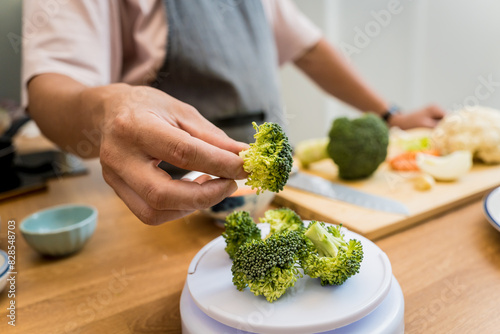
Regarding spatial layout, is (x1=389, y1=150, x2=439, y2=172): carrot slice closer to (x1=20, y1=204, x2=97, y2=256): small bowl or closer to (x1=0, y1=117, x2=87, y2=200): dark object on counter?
(x1=20, y1=204, x2=97, y2=256): small bowl

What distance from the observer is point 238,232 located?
0.64 m

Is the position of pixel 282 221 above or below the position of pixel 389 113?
above

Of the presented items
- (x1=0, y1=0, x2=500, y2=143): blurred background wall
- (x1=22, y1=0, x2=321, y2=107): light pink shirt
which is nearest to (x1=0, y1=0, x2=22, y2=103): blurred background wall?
(x1=0, y1=0, x2=500, y2=143): blurred background wall

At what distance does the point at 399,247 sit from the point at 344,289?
1.22 feet

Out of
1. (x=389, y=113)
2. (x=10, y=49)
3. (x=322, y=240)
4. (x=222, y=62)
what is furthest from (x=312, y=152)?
(x=10, y=49)

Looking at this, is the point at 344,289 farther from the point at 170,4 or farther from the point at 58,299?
the point at 170,4

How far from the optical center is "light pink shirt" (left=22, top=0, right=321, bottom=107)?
40.4 inches

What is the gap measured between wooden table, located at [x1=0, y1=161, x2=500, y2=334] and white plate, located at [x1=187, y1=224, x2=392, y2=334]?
5.0 inches

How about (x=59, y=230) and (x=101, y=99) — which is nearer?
(x=101, y=99)

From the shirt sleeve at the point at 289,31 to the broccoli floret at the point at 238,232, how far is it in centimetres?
122

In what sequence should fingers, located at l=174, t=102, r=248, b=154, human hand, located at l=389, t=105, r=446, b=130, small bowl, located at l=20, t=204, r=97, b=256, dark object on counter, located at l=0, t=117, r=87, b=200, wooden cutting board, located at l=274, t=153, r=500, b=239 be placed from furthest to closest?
human hand, located at l=389, t=105, r=446, b=130
dark object on counter, located at l=0, t=117, r=87, b=200
wooden cutting board, located at l=274, t=153, r=500, b=239
small bowl, located at l=20, t=204, r=97, b=256
fingers, located at l=174, t=102, r=248, b=154

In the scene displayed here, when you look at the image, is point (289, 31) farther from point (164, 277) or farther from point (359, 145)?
point (164, 277)

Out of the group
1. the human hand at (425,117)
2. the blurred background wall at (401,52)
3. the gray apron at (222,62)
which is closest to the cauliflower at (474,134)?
the human hand at (425,117)

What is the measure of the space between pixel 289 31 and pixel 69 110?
3.82 feet
